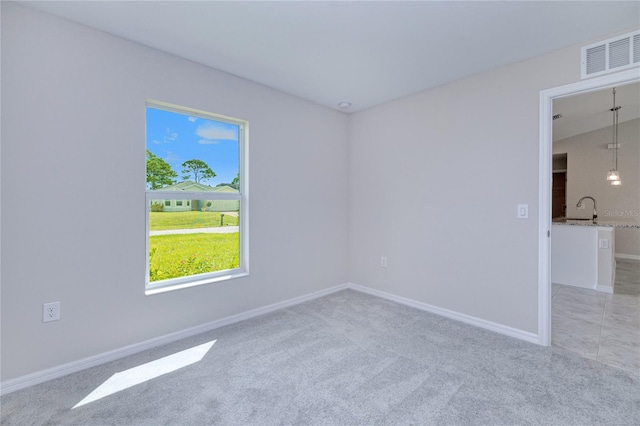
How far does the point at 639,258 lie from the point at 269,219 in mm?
7873

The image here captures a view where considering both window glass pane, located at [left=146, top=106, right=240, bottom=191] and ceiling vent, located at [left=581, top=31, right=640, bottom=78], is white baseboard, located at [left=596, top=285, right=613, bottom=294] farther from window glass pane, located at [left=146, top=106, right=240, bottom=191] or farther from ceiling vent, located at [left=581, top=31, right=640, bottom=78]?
window glass pane, located at [left=146, top=106, right=240, bottom=191]

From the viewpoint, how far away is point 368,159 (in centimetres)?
385

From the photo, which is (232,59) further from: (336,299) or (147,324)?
(336,299)

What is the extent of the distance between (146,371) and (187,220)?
1241 mm

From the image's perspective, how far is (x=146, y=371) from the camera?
207 cm

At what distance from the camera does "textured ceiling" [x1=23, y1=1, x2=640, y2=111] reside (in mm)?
1893

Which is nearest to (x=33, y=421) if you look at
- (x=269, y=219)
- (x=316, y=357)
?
(x=316, y=357)

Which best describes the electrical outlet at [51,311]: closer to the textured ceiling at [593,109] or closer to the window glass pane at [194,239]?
the window glass pane at [194,239]

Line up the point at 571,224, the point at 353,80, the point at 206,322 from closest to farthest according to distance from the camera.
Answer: the point at 206,322
the point at 353,80
the point at 571,224

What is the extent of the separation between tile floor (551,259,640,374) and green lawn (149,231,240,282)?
10.1 feet

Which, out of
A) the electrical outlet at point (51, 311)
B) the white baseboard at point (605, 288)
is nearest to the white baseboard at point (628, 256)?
the white baseboard at point (605, 288)

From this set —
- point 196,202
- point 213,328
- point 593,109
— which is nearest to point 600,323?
point 593,109

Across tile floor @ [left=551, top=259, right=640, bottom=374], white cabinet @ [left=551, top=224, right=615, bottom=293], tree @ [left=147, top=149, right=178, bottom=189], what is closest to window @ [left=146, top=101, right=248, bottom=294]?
tree @ [left=147, top=149, right=178, bottom=189]

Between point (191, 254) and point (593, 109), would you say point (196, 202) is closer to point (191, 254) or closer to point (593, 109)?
point (191, 254)
